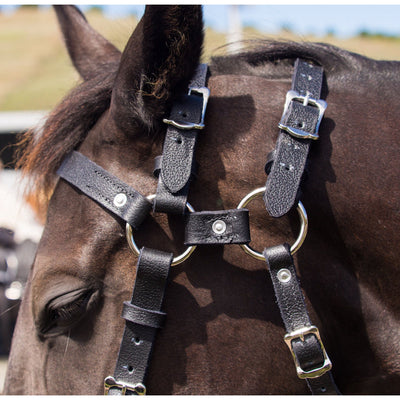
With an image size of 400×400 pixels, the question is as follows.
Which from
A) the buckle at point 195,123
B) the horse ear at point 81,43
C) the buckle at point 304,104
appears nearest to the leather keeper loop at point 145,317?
the buckle at point 195,123

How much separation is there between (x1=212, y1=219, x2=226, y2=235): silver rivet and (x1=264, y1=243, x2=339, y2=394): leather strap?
0.19 meters

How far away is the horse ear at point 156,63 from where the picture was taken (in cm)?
150

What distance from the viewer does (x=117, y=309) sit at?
1654mm

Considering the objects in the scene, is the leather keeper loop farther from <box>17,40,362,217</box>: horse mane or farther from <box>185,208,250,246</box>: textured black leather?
<box>17,40,362,217</box>: horse mane

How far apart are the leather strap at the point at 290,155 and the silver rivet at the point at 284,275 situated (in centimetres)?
21

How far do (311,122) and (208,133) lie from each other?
0.40 meters

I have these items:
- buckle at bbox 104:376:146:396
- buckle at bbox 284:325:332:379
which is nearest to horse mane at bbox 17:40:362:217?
buckle at bbox 104:376:146:396

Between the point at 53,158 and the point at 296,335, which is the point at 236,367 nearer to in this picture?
the point at 296,335

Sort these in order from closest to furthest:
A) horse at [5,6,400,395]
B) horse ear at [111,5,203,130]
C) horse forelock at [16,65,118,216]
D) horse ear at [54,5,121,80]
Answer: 1. horse ear at [111,5,203,130]
2. horse at [5,6,400,395]
3. horse forelock at [16,65,118,216]
4. horse ear at [54,5,121,80]

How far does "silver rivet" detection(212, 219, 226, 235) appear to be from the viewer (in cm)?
157

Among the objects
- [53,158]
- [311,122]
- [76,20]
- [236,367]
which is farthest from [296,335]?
[76,20]

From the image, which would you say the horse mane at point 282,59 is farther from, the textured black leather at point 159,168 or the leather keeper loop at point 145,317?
the leather keeper loop at point 145,317

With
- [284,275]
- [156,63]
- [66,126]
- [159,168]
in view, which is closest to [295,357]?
[284,275]

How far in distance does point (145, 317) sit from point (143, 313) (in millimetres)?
16
